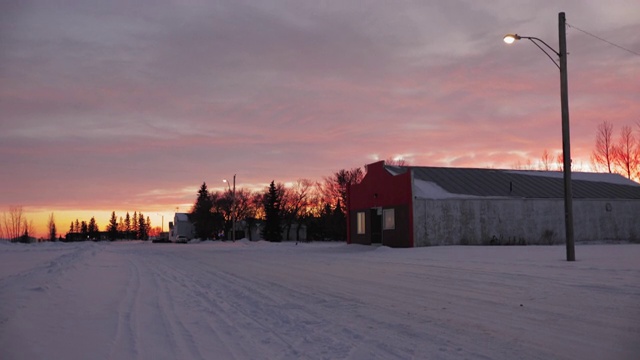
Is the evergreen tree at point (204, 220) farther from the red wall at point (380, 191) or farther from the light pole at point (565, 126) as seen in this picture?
the light pole at point (565, 126)

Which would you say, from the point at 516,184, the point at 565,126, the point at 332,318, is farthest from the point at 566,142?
the point at 516,184

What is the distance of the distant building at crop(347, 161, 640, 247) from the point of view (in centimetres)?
3681

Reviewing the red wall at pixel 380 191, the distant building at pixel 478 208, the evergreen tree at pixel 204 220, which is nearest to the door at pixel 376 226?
the distant building at pixel 478 208

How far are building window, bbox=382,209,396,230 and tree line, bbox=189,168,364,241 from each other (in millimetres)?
38707

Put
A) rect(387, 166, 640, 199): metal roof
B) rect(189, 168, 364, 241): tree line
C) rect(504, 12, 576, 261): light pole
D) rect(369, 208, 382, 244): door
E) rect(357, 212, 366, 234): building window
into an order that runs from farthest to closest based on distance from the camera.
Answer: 1. rect(189, 168, 364, 241): tree line
2. rect(357, 212, 366, 234): building window
3. rect(369, 208, 382, 244): door
4. rect(387, 166, 640, 199): metal roof
5. rect(504, 12, 576, 261): light pole

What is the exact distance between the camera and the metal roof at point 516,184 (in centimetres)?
4031

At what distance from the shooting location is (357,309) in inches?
394

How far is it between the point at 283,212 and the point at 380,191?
6058 cm

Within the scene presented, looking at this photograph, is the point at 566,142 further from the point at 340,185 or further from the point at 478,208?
the point at 340,185

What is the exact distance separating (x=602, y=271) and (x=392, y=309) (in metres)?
8.45

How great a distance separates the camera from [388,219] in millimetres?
39344

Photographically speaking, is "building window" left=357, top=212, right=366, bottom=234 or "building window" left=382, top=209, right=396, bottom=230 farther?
"building window" left=357, top=212, right=366, bottom=234

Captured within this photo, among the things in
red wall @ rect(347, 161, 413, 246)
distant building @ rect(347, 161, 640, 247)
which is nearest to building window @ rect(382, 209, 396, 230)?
distant building @ rect(347, 161, 640, 247)

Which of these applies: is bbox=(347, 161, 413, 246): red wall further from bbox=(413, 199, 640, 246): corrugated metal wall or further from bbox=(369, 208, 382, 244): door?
bbox=(413, 199, 640, 246): corrugated metal wall
